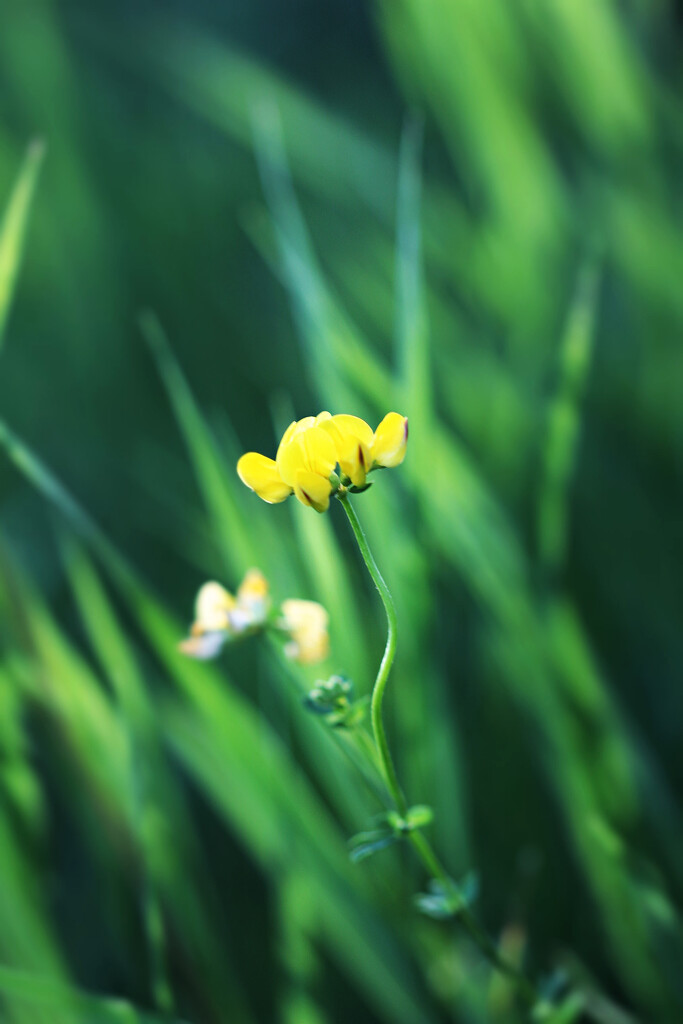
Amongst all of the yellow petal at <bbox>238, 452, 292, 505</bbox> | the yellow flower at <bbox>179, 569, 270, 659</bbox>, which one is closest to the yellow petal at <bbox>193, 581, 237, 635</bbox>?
the yellow flower at <bbox>179, 569, 270, 659</bbox>

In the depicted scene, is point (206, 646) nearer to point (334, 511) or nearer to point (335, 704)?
point (335, 704)

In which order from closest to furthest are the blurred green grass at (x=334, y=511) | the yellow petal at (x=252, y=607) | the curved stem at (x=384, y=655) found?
the curved stem at (x=384, y=655) < the yellow petal at (x=252, y=607) < the blurred green grass at (x=334, y=511)

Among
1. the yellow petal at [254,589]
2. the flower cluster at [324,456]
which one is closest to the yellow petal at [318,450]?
the flower cluster at [324,456]

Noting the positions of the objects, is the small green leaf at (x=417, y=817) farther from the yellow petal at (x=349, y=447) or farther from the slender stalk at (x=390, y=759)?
the yellow petal at (x=349, y=447)

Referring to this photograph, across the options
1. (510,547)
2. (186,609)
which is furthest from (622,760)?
(186,609)

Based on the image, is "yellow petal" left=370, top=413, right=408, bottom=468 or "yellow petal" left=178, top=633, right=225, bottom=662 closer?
"yellow petal" left=370, top=413, right=408, bottom=468

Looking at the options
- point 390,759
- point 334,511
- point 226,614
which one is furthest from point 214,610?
point 334,511

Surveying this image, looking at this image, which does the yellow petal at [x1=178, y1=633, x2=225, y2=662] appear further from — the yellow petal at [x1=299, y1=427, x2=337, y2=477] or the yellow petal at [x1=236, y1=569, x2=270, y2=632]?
the yellow petal at [x1=299, y1=427, x2=337, y2=477]
